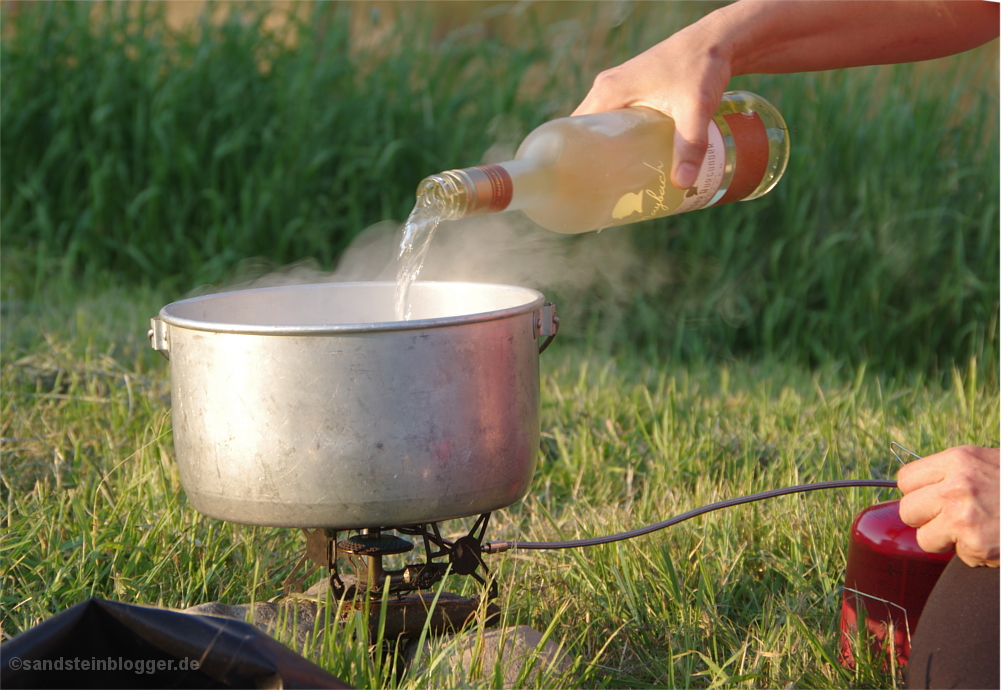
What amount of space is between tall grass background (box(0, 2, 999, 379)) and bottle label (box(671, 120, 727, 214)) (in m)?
2.28

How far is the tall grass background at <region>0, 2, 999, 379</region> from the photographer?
4.16 meters

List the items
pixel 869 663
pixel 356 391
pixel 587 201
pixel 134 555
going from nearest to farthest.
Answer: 1. pixel 356 391
2. pixel 869 663
3. pixel 587 201
4. pixel 134 555

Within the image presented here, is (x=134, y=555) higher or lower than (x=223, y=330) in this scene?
lower

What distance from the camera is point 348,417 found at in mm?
1375

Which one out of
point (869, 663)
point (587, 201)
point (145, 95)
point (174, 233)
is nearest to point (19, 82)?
point (145, 95)

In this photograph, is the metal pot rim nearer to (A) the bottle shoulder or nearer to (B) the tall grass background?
(A) the bottle shoulder

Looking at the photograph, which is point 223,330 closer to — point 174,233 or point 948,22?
point 948,22

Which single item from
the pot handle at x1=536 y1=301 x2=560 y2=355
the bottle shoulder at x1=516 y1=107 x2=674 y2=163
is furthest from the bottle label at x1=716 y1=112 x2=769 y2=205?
the pot handle at x1=536 y1=301 x2=560 y2=355

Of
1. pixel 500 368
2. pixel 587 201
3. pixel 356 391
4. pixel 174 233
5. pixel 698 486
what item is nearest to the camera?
pixel 356 391

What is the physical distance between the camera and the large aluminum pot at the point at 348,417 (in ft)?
4.49

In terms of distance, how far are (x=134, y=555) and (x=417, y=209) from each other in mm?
886

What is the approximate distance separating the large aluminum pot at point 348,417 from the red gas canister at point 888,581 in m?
0.65

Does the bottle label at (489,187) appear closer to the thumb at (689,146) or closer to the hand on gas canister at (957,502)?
the thumb at (689,146)

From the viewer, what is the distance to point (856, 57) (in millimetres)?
1892
